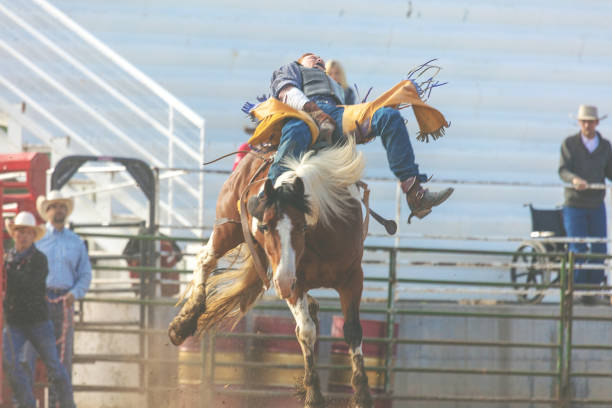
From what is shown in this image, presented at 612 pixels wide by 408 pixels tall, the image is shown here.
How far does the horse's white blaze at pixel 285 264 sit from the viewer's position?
4684mm

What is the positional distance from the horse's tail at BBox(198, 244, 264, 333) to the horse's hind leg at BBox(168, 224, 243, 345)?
43 mm

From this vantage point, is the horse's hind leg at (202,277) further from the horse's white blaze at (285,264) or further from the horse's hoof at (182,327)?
the horse's white blaze at (285,264)

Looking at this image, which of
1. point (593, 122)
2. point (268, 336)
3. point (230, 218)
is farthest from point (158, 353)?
point (593, 122)

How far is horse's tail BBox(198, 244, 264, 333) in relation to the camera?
5848 mm

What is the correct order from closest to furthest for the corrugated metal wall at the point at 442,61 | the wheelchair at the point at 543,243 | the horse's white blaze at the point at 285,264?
the horse's white blaze at the point at 285,264
the wheelchair at the point at 543,243
the corrugated metal wall at the point at 442,61

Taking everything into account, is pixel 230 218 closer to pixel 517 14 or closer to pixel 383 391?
pixel 383 391

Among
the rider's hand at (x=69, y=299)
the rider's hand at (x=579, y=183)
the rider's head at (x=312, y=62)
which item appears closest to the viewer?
the rider's head at (x=312, y=62)

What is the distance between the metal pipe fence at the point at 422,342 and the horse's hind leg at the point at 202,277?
169 centimetres

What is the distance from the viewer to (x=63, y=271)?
7562 millimetres

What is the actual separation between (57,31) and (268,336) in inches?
194

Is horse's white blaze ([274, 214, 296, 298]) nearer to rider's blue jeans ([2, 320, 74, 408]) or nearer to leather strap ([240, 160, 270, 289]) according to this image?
leather strap ([240, 160, 270, 289])

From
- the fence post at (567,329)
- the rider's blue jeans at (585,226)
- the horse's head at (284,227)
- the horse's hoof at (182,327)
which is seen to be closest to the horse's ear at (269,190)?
the horse's head at (284,227)

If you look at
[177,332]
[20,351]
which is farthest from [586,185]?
[20,351]

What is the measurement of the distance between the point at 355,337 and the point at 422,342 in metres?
2.69
